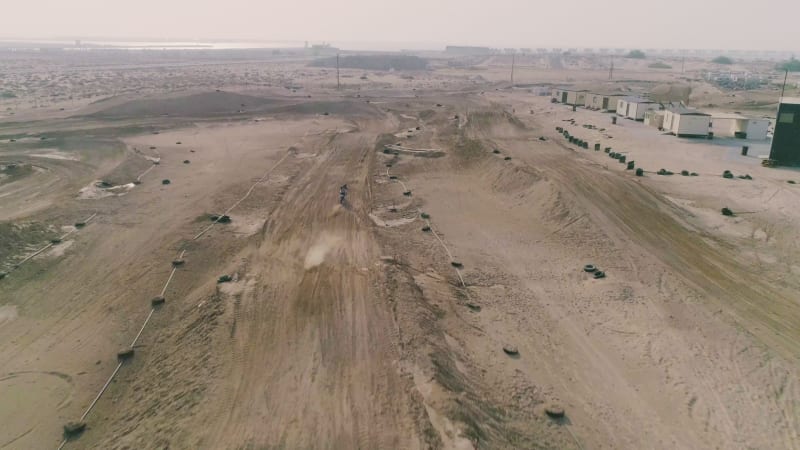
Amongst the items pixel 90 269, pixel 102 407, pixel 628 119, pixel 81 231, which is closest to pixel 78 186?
pixel 81 231

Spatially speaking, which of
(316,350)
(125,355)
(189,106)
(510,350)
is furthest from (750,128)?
(189,106)

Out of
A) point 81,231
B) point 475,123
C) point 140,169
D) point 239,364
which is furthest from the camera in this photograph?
point 475,123

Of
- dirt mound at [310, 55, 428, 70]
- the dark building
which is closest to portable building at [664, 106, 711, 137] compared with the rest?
the dark building

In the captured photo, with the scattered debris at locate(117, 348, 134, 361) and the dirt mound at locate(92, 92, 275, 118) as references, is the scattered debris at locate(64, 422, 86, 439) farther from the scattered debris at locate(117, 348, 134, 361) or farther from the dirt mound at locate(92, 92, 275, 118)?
the dirt mound at locate(92, 92, 275, 118)

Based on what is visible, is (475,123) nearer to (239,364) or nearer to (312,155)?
(312,155)

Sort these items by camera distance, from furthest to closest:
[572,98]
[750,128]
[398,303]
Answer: [572,98], [750,128], [398,303]

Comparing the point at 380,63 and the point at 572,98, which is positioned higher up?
the point at 380,63

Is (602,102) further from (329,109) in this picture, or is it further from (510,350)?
(510,350)
